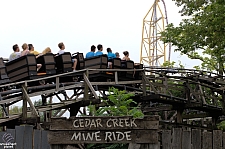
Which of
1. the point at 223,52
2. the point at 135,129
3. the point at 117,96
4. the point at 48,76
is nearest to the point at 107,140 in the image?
the point at 135,129

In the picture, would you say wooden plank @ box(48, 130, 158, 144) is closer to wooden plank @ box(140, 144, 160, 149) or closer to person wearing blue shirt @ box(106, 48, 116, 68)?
wooden plank @ box(140, 144, 160, 149)

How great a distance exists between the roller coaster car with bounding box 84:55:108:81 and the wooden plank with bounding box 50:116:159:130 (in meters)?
8.88

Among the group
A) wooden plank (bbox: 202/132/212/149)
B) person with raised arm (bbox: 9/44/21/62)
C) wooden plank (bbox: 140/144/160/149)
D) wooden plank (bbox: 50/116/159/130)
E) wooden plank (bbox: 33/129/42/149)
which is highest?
person with raised arm (bbox: 9/44/21/62)

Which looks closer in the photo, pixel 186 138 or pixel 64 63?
pixel 186 138

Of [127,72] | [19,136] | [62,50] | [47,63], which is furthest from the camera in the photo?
[127,72]

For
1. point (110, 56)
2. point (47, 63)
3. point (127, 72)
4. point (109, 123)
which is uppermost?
point (110, 56)

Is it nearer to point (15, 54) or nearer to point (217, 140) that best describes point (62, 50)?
point (15, 54)

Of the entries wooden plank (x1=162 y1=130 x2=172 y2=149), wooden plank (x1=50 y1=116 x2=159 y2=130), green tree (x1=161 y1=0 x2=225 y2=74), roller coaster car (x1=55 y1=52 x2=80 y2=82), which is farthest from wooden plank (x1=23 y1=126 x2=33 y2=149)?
green tree (x1=161 y1=0 x2=225 y2=74)

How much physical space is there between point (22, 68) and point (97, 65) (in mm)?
2499

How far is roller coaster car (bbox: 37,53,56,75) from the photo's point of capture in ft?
41.0

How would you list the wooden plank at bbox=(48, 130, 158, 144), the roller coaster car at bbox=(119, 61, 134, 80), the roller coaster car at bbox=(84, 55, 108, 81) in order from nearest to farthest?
the wooden plank at bbox=(48, 130, 158, 144)
the roller coaster car at bbox=(84, 55, 108, 81)
the roller coaster car at bbox=(119, 61, 134, 80)

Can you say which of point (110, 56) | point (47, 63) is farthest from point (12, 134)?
point (110, 56)

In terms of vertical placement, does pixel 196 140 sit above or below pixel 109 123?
below

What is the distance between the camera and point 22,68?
1221 cm
